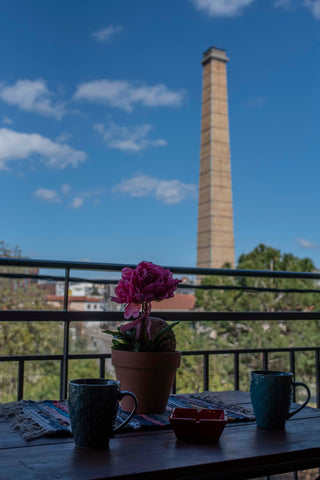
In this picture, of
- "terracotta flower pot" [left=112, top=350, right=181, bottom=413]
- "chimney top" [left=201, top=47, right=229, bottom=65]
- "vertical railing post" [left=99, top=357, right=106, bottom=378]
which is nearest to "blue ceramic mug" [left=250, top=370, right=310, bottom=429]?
"terracotta flower pot" [left=112, top=350, right=181, bottom=413]

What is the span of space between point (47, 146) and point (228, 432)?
3080cm

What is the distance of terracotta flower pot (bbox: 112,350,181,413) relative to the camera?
85cm

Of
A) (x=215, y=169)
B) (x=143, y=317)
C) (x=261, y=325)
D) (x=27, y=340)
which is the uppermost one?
(x=215, y=169)

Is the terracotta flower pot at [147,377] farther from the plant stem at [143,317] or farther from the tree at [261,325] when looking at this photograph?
the tree at [261,325]

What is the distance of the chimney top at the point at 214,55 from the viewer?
20.5m

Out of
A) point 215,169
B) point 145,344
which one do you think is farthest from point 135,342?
point 215,169

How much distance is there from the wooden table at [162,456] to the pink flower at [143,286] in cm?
22

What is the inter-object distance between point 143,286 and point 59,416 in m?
0.25

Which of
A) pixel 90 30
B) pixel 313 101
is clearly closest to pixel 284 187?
pixel 313 101

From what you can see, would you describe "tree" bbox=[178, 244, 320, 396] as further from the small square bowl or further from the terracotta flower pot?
the small square bowl

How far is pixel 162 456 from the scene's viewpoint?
613 mm

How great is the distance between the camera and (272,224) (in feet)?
89.5

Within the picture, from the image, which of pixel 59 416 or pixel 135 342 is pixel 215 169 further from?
pixel 59 416

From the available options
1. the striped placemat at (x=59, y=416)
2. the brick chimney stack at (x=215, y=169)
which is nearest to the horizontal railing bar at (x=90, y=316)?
the striped placemat at (x=59, y=416)
